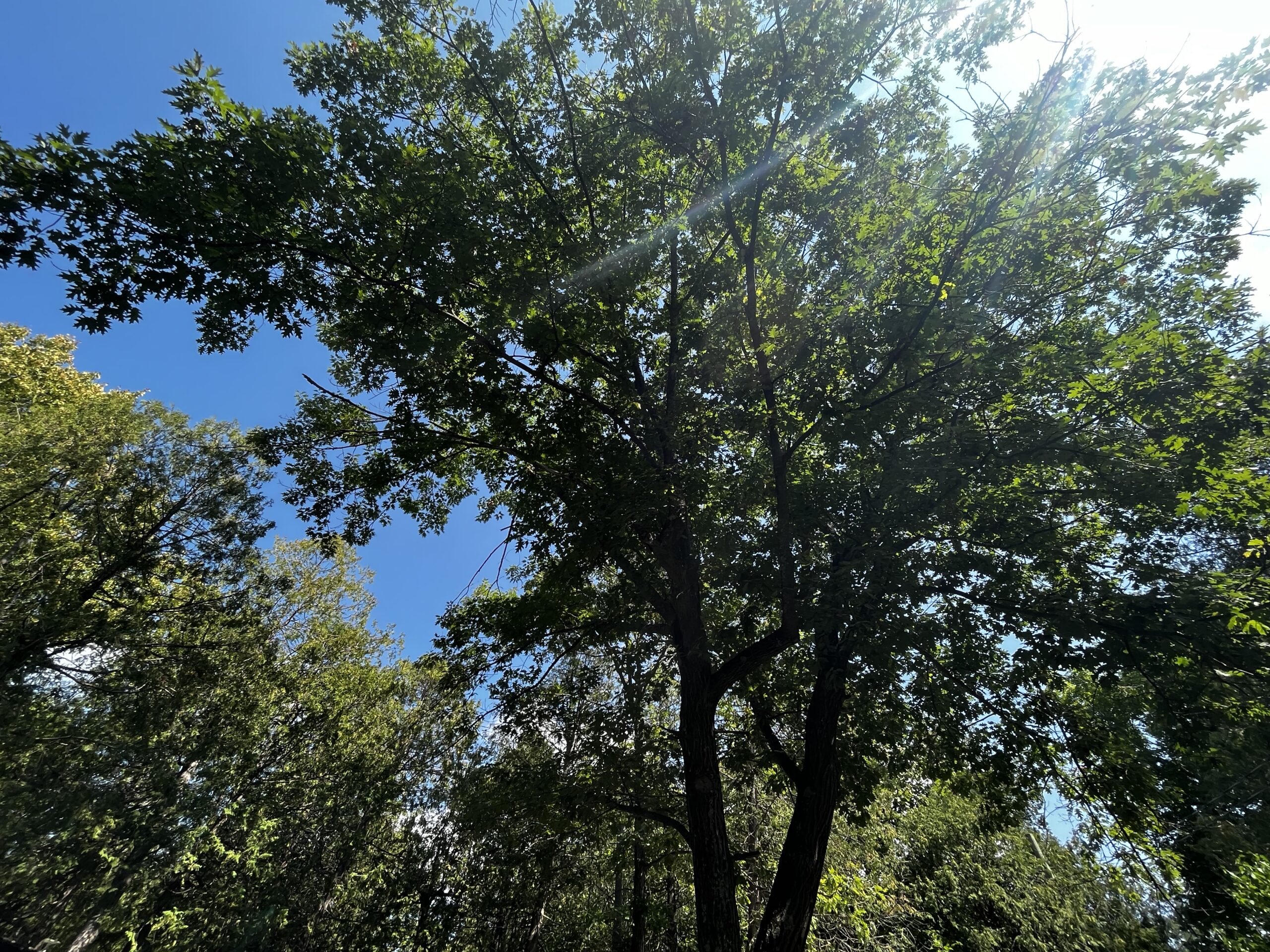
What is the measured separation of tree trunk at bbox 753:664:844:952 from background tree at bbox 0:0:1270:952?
4 cm

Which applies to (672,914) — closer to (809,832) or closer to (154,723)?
(809,832)

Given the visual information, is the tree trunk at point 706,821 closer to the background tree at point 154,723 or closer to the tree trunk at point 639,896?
the tree trunk at point 639,896

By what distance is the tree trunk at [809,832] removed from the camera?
5672 millimetres

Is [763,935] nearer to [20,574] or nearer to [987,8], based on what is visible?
[987,8]

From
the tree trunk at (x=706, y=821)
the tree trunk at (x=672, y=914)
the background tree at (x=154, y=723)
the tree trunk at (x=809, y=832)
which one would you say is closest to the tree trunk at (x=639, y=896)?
the tree trunk at (x=672, y=914)

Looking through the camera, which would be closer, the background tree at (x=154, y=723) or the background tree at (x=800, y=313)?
the background tree at (x=800, y=313)

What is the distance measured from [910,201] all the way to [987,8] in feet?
5.98

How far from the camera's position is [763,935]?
5.67 meters

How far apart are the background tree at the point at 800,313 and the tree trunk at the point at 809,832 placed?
0.12 feet

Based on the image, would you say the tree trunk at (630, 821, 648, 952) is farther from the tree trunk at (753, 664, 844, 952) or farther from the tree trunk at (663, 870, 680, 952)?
the tree trunk at (753, 664, 844, 952)

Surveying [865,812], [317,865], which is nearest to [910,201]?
[865,812]

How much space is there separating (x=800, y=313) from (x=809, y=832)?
20.2 feet

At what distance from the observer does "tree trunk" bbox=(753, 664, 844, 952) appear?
18.6 feet

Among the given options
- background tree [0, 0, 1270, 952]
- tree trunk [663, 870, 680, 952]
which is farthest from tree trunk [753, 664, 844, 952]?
tree trunk [663, 870, 680, 952]
